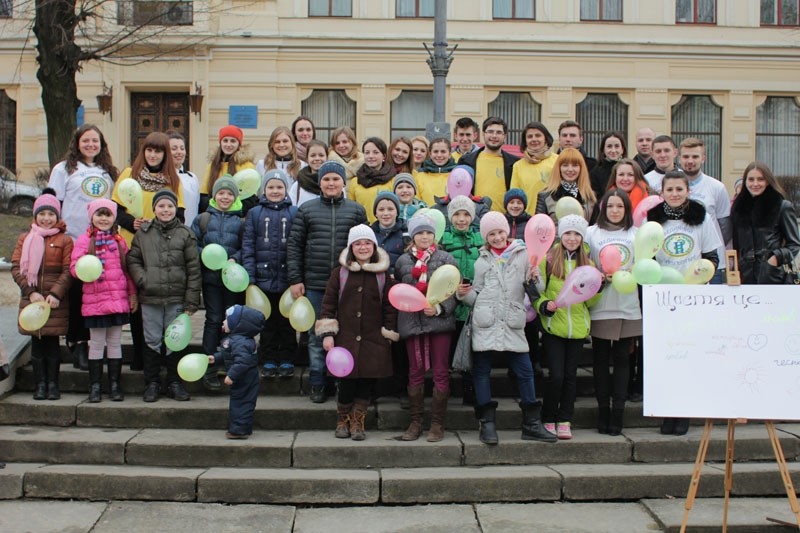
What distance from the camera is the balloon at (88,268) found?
7109 millimetres

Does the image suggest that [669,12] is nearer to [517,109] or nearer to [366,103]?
[517,109]

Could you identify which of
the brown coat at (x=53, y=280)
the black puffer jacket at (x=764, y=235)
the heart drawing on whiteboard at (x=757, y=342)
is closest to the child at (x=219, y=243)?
the brown coat at (x=53, y=280)

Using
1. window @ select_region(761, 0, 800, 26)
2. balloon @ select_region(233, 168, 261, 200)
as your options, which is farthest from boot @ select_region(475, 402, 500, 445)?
window @ select_region(761, 0, 800, 26)

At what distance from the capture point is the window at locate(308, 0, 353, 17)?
21250 mm

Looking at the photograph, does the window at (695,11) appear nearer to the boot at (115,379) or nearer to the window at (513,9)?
the window at (513,9)

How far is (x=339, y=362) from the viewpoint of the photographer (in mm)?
6723

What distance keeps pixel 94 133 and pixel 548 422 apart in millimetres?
4670

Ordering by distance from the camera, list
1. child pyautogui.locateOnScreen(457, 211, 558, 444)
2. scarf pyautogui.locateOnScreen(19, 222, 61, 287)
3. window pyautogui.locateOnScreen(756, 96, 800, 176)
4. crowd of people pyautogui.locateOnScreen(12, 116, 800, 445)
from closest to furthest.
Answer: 1. child pyautogui.locateOnScreen(457, 211, 558, 444)
2. crowd of people pyautogui.locateOnScreen(12, 116, 800, 445)
3. scarf pyautogui.locateOnScreen(19, 222, 61, 287)
4. window pyautogui.locateOnScreen(756, 96, 800, 176)

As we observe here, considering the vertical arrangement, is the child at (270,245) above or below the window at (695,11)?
below

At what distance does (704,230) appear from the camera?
7180 millimetres

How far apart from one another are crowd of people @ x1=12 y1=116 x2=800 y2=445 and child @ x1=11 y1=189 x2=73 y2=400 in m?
0.01

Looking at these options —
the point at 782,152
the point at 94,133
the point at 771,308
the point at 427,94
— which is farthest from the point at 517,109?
the point at 771,308

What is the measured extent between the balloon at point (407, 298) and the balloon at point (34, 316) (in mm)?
2749

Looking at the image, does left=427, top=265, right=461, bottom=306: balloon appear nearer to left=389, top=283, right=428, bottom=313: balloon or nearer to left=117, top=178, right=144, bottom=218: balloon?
left=389, top=283, right=428, bottom=313: balloon
